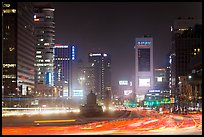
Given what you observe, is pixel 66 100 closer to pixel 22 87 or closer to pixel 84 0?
pixel 22 87

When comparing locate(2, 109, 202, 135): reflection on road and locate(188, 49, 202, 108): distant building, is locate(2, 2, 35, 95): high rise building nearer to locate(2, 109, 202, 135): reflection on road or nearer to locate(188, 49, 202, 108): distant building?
locate(188, 49, 202, 108): distant building

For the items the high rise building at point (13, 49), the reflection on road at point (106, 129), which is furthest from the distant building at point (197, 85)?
the high rise building at point (13, 49)

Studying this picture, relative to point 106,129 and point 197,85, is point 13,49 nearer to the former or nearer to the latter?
point 197,85

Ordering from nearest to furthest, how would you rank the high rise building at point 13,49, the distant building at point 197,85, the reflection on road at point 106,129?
the reflection on road at point 106,129 → the distant building at point 197,85 → the high rise building at point 13,49

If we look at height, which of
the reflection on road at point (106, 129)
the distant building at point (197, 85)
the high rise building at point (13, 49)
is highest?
the high rise building at point (13, 49)

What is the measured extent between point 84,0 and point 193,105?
9759 centimetres

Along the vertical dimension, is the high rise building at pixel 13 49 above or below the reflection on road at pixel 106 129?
above

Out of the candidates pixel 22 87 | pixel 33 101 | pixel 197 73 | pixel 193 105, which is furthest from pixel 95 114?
pixel 22 87

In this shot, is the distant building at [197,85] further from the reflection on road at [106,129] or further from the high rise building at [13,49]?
the high rise building at [13,49]

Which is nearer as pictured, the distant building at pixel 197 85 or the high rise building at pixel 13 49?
the distant building at pixel 197 85

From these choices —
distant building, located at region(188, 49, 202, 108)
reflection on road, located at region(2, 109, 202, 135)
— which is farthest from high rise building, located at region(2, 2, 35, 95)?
reflection on road, located at region(2, 109, 202, 135)

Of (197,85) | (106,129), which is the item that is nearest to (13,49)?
(197,85)

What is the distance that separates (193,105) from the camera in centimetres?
11812

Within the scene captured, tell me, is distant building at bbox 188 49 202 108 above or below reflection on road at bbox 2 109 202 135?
above
